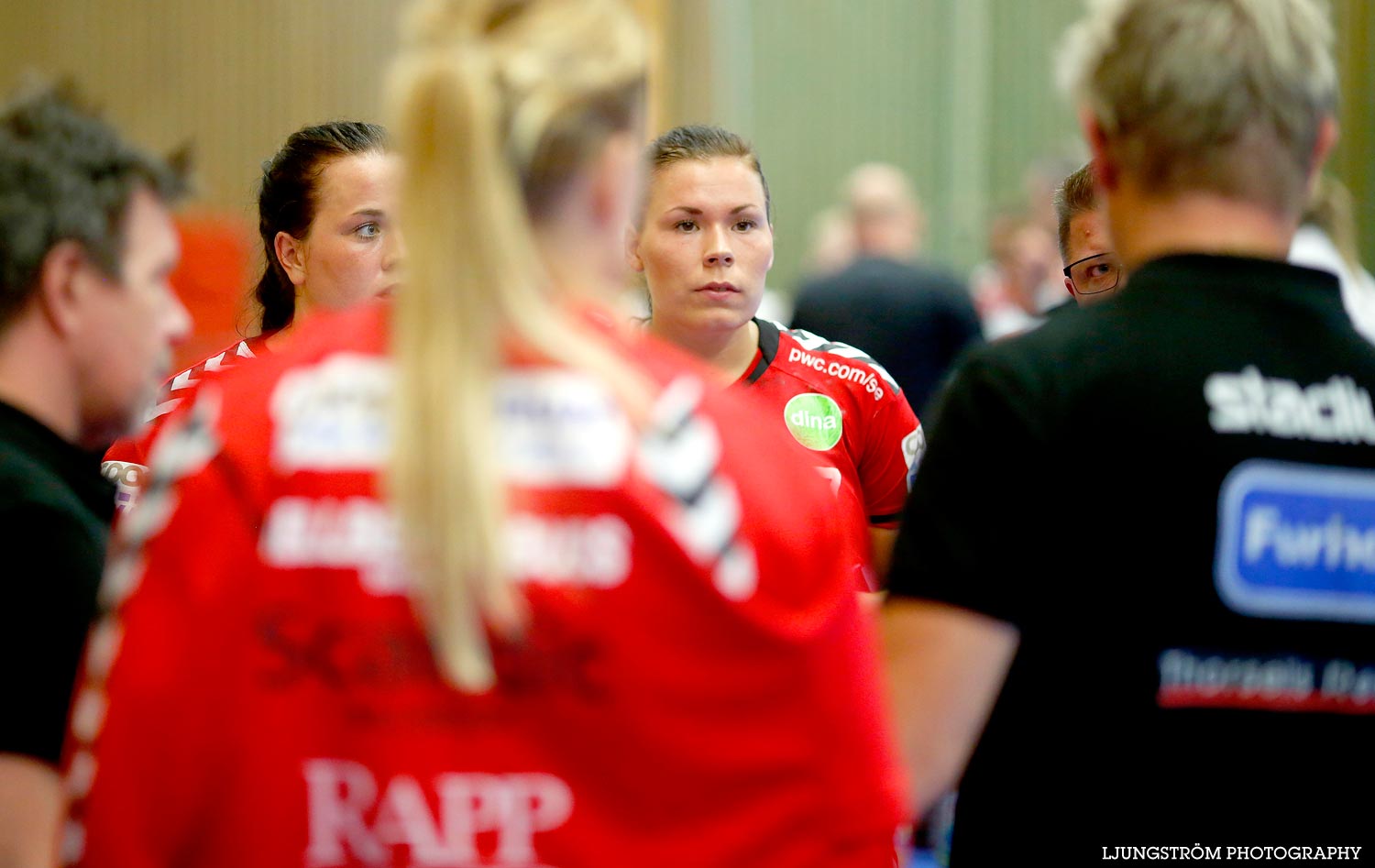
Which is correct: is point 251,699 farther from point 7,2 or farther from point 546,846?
point 7,2

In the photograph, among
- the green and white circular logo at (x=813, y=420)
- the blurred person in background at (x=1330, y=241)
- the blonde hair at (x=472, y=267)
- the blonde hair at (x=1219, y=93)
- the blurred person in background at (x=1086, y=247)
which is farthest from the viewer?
the blurred person in background at (x=1330, y=241)

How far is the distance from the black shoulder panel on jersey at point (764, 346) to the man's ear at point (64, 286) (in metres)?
1.77

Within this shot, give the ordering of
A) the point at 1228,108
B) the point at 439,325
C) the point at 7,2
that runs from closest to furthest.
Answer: the point at 439,325 < the point at 1228,108 < the point at 7,2

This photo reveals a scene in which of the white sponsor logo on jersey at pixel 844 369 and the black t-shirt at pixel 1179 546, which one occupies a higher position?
the white sponsor logo on jersey at pixel 844 369

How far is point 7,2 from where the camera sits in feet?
30.7

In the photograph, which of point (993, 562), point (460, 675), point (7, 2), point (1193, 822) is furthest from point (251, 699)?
point (7, 2)

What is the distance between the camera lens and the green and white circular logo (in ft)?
9.76

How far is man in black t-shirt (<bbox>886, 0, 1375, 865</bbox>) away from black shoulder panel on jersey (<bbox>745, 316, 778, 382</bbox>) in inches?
65.5

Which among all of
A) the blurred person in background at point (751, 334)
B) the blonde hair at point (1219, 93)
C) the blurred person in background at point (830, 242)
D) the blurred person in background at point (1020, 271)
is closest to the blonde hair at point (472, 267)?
the blonde hair at point (1219, 93)

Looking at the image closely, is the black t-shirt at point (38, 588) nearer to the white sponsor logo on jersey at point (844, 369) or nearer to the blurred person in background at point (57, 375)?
the blurred person in background at point (57, 375)

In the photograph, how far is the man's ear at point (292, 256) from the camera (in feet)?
9.50

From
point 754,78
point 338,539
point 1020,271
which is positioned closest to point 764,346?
point 338,539

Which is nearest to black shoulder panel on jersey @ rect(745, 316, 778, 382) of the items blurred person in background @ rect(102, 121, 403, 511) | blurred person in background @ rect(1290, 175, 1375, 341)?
blurred person in background @ rect(102, 121, 403, 511)

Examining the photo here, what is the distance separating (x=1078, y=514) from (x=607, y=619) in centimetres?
48
